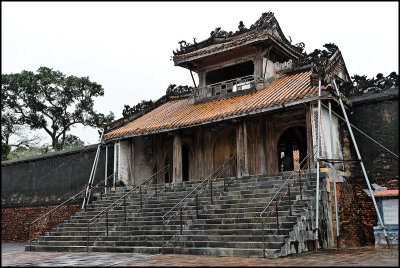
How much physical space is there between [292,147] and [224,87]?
4236mm

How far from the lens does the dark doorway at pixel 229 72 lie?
19.9 meters

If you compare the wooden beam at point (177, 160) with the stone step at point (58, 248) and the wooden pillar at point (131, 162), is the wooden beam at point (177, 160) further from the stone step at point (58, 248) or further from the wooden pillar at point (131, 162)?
the stone step at point (58, 248)

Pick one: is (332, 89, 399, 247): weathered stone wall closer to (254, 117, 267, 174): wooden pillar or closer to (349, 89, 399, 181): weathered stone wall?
(349, 89, 399, 181): weathered stone wall

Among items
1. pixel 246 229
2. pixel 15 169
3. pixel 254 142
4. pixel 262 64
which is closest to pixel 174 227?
pixel 246 229

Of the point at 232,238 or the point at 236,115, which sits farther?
the point at 236,115

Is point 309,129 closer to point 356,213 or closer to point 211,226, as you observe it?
point 356,213

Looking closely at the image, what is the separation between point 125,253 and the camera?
37.9 feet

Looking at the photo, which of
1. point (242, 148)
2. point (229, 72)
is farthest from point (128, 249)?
point (229, 72)

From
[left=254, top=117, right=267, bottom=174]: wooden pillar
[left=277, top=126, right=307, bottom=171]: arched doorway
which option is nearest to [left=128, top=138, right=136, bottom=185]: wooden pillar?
[left=254, top=117, right=267, bottom=174]: wooden pillar

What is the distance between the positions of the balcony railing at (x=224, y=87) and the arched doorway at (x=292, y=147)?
248cm

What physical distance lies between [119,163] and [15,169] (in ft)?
24.9

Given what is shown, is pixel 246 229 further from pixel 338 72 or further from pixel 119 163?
pixel 338 72

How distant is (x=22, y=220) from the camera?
21.2m

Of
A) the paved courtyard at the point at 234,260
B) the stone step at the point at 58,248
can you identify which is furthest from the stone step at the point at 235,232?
the stone step at the point at 58,248
